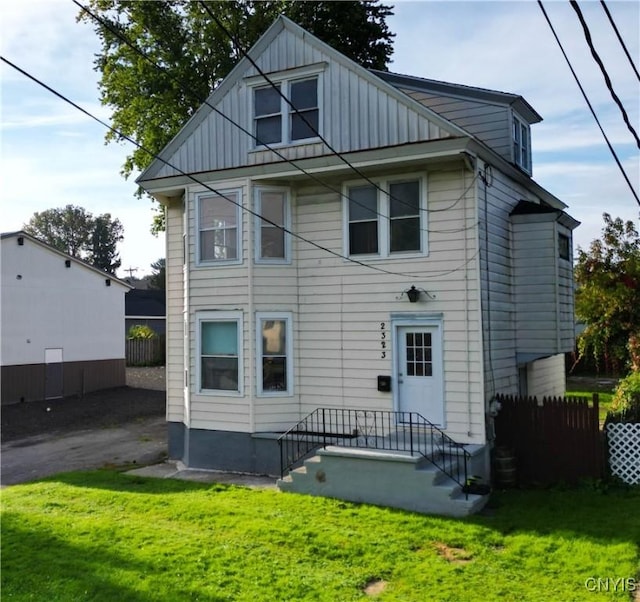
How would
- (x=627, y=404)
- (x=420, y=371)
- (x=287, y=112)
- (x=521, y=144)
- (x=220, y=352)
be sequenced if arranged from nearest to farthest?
(x=420, y=371)
(x=627, y=404)
(x=287, y=112)
(x=220, y=352)
(x=521, y=144)

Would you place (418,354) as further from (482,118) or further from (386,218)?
(482,118)

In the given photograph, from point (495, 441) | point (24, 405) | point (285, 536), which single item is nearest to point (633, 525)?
point (495, 441)

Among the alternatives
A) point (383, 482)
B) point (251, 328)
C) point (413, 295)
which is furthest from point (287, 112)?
point (383, 482)

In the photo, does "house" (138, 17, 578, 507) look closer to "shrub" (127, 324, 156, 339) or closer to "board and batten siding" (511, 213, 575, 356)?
"board and batten siding" (511, 213, 575, 356)

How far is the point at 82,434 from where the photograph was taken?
1745 cm

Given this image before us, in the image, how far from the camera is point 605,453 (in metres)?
10.3

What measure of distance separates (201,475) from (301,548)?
16.4ft

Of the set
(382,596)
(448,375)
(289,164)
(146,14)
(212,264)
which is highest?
(146,14)

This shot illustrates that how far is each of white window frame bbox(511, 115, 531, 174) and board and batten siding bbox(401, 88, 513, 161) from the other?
27cm

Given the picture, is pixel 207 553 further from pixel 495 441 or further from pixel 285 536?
pixel 495 441

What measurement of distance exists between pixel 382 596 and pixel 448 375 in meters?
5.13

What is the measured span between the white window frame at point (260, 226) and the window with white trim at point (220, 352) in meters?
1.22

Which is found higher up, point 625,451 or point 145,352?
point 145,352
